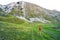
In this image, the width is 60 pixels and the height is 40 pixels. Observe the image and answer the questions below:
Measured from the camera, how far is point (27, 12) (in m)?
5.89

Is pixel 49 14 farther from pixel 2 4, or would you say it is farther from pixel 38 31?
pixel 2 4

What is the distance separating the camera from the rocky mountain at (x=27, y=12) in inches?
229

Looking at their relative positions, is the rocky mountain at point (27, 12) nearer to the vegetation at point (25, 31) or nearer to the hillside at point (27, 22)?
the hillside at point (27, 22)

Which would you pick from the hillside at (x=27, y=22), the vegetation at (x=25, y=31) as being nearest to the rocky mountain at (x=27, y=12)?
the hillside at (x=27, y=22)

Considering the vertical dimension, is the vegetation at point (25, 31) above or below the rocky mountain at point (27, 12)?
below

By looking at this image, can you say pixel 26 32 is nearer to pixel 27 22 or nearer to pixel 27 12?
pixel 27 22

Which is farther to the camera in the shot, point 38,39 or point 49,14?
point 49,14

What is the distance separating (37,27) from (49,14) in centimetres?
65

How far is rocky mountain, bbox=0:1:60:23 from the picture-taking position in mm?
5820

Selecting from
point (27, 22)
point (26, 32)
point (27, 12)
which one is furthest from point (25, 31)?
point (27, 12)

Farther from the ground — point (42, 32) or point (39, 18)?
point (39, 18)

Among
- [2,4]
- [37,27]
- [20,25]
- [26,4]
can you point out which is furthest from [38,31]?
[2,4]

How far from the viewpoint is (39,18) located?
592cm

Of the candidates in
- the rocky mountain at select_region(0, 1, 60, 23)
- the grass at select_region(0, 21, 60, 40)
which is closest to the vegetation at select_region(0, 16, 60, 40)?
the grass at select_region(0, 21, 60, 40)
